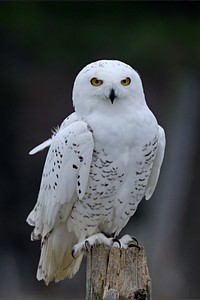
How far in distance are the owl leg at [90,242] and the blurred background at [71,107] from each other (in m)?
4.42

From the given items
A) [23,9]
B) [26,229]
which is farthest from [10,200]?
[23,9]

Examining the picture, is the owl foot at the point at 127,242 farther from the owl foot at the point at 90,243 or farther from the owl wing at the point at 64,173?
the owl wing at the point at 64,173

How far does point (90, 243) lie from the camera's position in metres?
4.96

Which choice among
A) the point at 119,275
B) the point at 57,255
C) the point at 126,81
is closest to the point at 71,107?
the point at 57,255

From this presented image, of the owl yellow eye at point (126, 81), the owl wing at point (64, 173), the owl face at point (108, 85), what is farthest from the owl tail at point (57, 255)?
the owl yellow eye at point (126, 81)

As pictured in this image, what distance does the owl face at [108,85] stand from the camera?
188 inches

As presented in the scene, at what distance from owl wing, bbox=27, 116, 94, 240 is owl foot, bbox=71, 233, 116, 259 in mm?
151

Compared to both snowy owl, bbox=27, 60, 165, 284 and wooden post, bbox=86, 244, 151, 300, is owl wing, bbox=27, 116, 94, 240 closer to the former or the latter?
snowy owl, bbox=27, 60, 165, 284

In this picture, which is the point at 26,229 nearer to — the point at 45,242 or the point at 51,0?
the point at 51,0

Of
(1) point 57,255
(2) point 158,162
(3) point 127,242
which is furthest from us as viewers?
(1) point 57,255

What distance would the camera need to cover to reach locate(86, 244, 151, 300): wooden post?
4449 mm

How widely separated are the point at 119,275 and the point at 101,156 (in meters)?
0.58

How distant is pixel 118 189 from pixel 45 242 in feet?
1.55

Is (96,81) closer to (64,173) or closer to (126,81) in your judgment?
(126,81)
